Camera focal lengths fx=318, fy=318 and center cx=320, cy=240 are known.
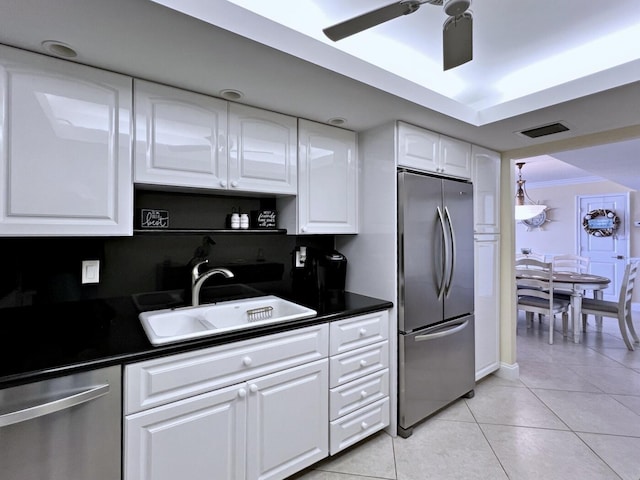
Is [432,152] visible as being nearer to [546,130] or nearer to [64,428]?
[546,130]

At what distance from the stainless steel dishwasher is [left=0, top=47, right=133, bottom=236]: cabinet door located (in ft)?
2.10

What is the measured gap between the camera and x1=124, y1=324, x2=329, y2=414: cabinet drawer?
1.24m

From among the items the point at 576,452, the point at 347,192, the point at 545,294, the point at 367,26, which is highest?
the point at 367,26

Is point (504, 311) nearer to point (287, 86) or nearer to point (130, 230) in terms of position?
point (287, 86)

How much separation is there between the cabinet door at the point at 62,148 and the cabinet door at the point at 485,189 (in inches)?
97.2

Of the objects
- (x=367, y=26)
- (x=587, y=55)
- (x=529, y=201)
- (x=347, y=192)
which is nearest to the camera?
(x=367, y=26)

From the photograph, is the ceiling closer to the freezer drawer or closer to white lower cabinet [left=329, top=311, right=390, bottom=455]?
white lower cabinet [left=329, top=311, right=390, bottom=455]

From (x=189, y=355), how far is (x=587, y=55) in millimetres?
2668

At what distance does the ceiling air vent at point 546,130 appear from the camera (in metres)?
2.20

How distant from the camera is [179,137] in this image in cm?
164

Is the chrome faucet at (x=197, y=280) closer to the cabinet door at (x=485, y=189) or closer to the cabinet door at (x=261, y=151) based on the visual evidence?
the cabinet door at (x=261, y=151)

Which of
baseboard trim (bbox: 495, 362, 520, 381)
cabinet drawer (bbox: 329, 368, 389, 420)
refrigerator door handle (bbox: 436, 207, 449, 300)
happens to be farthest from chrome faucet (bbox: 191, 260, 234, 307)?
baseboard trim (bbox: 495, 362, 520, 381)

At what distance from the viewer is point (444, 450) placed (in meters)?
1.97

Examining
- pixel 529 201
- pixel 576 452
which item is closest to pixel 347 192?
pixel 576 452
